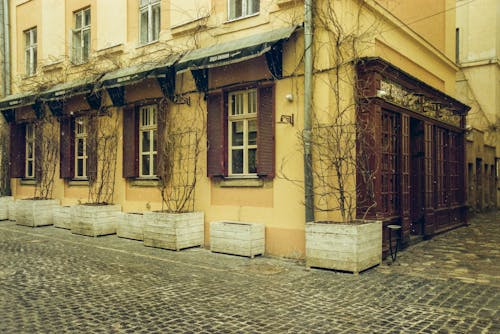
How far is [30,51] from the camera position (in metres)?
16.4

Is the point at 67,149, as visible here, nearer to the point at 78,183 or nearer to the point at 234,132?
the point at 78,183

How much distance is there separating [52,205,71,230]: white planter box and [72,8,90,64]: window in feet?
14.7

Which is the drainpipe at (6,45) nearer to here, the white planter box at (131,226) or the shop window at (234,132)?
the white planter box at (131,226)

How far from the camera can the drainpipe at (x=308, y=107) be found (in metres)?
8.09

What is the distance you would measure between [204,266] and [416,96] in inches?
246

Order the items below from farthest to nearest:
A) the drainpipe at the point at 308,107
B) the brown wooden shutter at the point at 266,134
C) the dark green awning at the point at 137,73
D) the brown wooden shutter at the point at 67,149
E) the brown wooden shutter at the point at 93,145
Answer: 1. the brown wooden shutter at the point at 67,149
2. the brown wooden shutter at the point at 93,145
3. the dark green awning at the point at 137,73
4. the brown wooden shutter at the point at 266,134
5. the drainpipe at the point at 308,107

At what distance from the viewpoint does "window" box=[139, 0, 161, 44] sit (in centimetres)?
1166

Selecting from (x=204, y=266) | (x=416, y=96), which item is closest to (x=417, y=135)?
(x=416, y=96)

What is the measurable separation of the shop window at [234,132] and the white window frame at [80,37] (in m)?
6.08

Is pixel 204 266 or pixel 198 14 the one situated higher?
pixel 198 14

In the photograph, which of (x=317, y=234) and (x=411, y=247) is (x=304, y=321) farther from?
(x=411, y=247)

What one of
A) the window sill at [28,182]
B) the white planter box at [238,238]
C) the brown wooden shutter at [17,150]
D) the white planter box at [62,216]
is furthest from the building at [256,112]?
the brown wooden shutter at [17,150]

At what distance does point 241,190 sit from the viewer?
9391 millimetres

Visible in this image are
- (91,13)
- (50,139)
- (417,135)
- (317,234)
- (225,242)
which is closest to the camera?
(317,234)
